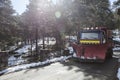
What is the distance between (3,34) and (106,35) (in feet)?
47.9

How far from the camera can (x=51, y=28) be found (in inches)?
1369

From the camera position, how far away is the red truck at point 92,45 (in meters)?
15.1

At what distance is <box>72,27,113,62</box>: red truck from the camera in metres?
15.1

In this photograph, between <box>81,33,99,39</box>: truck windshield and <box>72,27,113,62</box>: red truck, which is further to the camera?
<box>81,33,99,39</box>: truck windshield

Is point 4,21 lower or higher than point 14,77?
higher

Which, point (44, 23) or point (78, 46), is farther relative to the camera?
point (44, 23)

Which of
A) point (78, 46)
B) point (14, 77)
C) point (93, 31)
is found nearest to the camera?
point (14, 77)

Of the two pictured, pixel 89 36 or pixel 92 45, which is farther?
pixel 89 36

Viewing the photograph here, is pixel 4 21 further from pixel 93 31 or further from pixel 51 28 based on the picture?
pixel 93 31

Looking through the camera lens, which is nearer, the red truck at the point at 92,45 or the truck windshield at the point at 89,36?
the red truck at the point at 92,45

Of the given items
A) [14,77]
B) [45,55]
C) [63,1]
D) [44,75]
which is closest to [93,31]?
[45,55]

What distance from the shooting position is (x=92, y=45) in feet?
50.4

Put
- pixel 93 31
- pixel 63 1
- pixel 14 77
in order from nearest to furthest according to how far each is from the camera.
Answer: pixel 14 77 < pixel 93 31 < pixel 63 1

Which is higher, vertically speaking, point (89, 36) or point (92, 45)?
point (89, 36)
